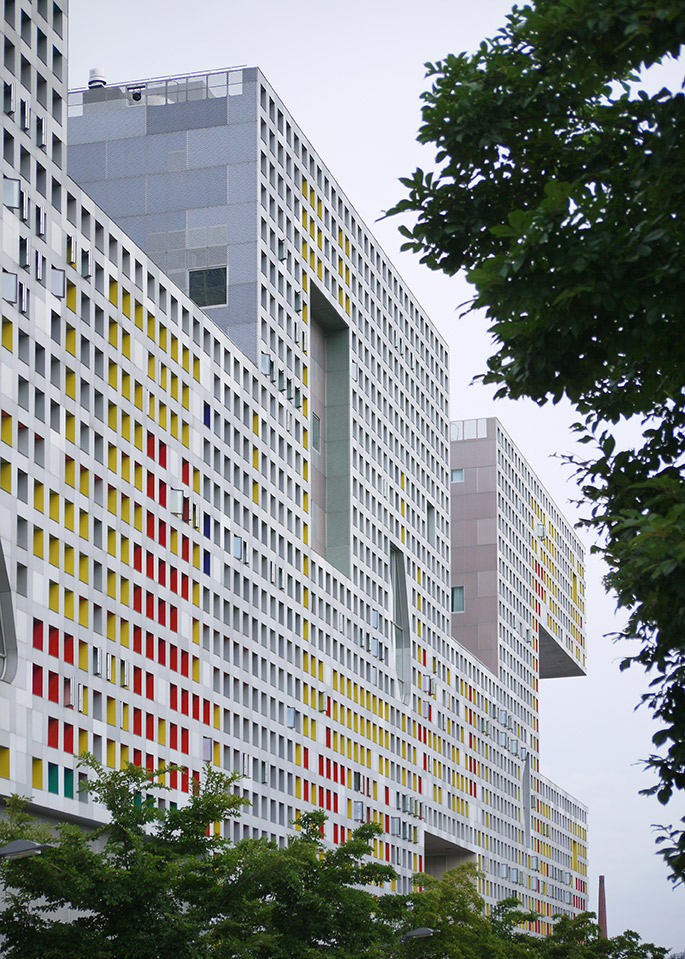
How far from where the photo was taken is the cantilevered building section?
13975 cm

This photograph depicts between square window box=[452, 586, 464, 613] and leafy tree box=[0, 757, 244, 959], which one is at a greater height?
square window box=[452, 586, 464, 613]

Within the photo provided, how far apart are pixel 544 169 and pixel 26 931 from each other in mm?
21331

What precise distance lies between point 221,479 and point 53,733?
70.3 feet

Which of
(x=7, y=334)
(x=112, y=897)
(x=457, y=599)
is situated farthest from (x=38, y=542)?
(x=457, y=599)

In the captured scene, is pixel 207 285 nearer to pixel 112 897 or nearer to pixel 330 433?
pixel 330 433

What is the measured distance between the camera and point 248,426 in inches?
3095

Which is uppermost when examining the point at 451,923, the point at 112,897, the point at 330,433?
the point at 330,433

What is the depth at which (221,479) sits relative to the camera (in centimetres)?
7381

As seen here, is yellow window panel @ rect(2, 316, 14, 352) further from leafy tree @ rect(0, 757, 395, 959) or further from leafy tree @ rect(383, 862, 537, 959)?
leafy tree @ rect(383, 862, 537, 959)

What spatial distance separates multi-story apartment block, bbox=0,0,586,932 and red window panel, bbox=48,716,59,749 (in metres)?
0.07

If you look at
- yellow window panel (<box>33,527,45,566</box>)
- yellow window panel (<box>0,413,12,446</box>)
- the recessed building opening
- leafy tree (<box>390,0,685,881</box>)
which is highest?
the recessed building opening

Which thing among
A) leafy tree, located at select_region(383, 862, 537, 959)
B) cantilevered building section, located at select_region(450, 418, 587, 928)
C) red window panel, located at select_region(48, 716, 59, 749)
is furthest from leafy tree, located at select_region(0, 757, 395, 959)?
cantilevered building section, located at select_region(450, 418, 587, 928)

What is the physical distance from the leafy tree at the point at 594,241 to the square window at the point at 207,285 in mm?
62136

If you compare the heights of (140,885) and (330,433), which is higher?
(330,433)
